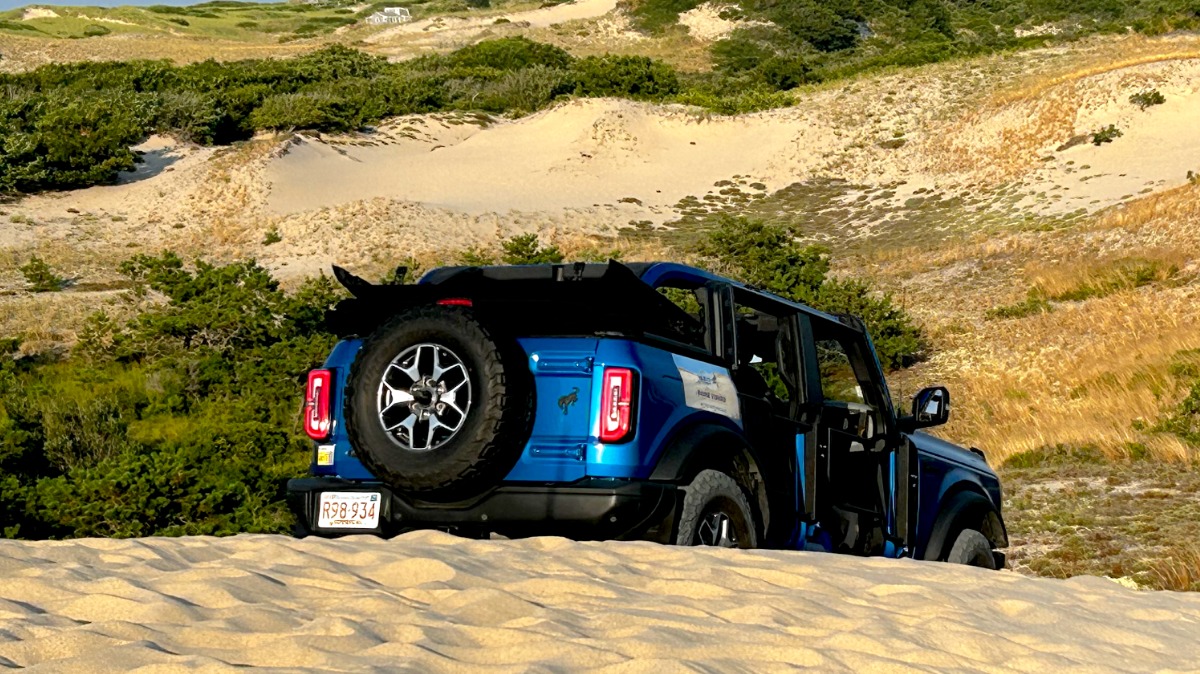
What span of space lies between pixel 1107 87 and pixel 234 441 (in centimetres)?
3189

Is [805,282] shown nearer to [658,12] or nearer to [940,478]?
[940,478]

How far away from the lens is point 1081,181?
34844 mm

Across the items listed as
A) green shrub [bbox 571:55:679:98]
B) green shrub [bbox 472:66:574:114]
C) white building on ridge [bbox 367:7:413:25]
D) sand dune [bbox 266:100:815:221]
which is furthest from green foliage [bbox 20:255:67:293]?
white building on ridge [bbox 367:7:413:25]

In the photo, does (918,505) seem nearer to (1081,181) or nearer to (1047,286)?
(1047,286)

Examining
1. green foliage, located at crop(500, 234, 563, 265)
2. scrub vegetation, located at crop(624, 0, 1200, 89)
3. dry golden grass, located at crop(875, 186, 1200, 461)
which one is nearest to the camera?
dry golden grass, located at crop(875, 186, 1200, 461)

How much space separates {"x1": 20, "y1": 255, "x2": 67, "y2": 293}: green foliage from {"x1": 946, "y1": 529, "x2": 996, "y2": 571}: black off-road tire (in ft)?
71.9

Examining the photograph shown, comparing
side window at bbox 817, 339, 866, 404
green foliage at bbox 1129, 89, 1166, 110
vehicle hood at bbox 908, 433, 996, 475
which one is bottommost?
vehicle hood at bbox 908, 433, 996, 475

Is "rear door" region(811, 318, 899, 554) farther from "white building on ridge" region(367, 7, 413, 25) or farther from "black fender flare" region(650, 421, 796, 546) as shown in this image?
"white building on ridge" region(367, 7, 413, 25)

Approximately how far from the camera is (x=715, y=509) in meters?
7.16

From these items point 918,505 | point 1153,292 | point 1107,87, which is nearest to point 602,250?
point 1153,292

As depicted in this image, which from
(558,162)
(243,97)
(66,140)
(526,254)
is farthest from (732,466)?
(243,97)

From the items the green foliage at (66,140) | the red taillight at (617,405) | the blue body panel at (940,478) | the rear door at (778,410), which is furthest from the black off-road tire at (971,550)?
the green foliage at (66,140)

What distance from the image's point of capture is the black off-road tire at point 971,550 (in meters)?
9.14

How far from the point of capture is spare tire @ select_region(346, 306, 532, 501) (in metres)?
6.61
